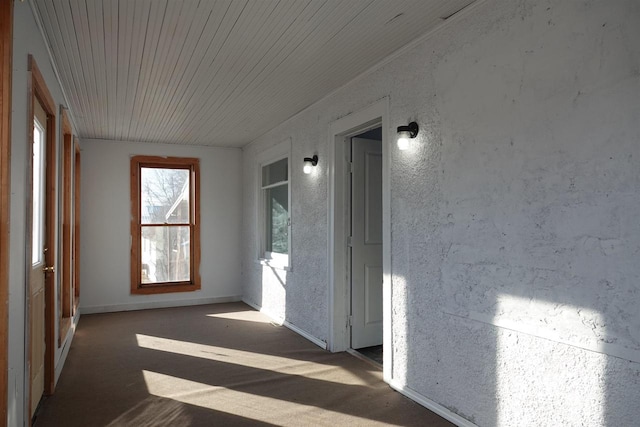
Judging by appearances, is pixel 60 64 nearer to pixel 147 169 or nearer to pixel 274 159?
pixel 274 159

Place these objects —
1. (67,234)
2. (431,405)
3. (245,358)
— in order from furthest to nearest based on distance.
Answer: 1. (67,234)
2. (245,358)
3. (431,405)

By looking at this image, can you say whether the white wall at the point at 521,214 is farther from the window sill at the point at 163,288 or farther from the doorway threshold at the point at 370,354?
the window sill at the point at 163,288

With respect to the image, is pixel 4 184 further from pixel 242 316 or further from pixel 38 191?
pixel 242 316

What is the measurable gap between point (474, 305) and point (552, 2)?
1.60 m

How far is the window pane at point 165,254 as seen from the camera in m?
6.37

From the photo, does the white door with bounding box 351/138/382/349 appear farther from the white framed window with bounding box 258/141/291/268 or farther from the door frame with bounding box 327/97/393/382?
the white framed window with bounding box 258/141/291/268

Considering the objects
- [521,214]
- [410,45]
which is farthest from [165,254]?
[521,214]

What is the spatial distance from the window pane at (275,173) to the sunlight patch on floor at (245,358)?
215 cm

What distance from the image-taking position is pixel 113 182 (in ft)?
20.0

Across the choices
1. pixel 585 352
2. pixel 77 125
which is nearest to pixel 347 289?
pixel 585 352

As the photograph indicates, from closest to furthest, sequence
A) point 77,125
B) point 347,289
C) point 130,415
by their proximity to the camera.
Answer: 1. point 130,415
2. point 347,289
3. point 77,125

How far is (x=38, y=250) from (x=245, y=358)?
6.17 ft

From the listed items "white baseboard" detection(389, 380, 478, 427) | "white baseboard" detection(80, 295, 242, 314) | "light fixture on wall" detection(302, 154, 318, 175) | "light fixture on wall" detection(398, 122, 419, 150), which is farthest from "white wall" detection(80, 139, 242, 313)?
"light fixture on wall" detection(398, 122, 419, 150)

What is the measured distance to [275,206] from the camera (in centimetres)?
569
